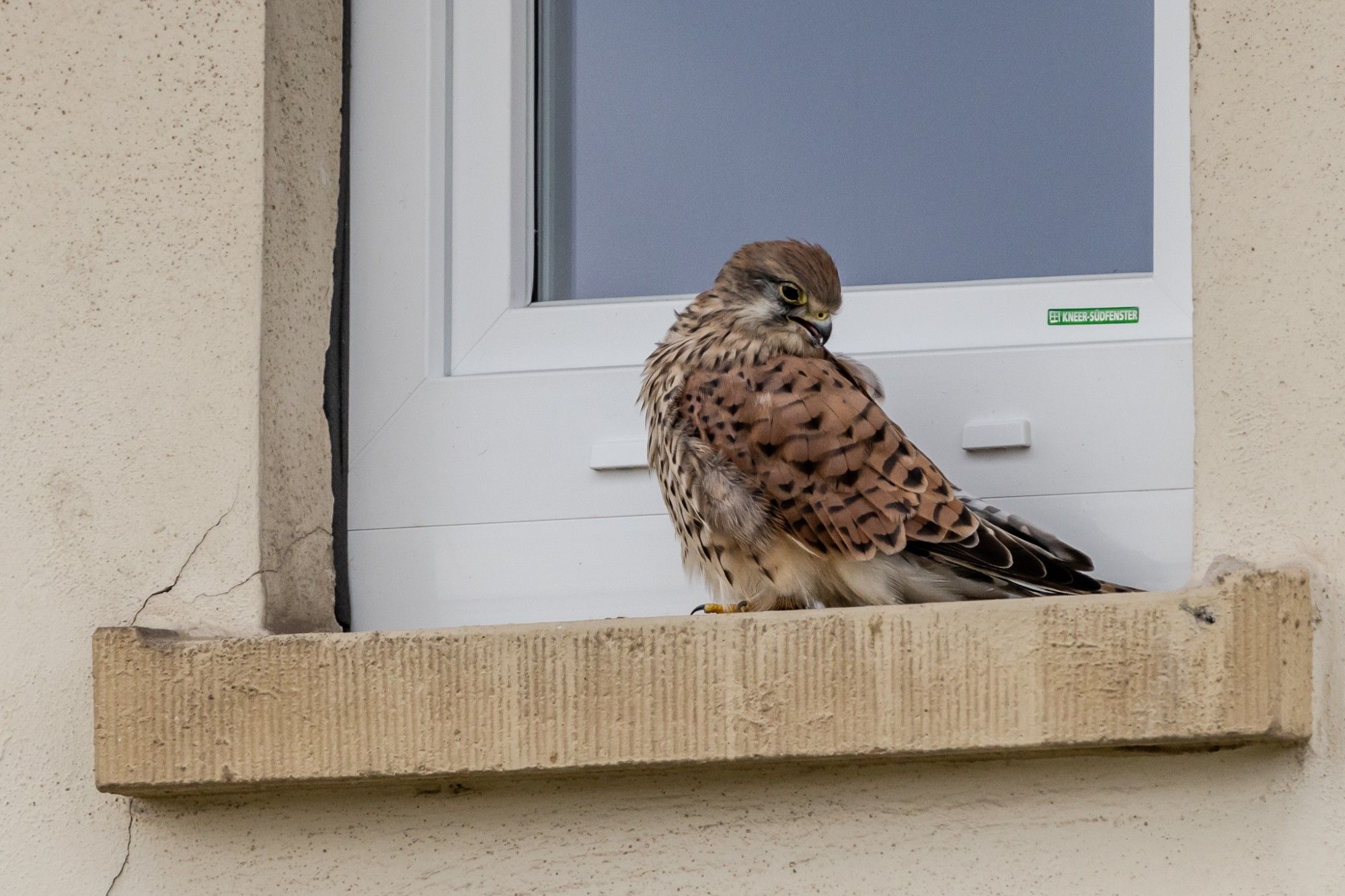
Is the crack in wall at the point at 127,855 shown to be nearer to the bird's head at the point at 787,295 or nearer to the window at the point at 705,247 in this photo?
the window at the point at 705,247

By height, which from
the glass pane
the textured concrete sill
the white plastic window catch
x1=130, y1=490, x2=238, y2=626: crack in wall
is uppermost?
the glass pane

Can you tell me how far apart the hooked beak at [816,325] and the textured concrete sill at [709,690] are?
1.35 feet

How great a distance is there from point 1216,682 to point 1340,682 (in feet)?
0.41

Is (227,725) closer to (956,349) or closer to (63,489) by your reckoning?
(63,489)

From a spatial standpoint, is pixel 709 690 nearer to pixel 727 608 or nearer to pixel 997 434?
pixel 727 608

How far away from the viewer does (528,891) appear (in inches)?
66.9

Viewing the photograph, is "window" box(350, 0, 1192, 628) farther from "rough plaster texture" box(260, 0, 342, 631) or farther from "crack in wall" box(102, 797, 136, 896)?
"crack in wall" box(102, 797, 136, 896)

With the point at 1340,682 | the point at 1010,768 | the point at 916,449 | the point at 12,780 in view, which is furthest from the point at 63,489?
the point at 1340,682

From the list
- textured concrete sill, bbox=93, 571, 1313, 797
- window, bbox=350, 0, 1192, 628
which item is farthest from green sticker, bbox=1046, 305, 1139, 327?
textured concrete sill, bbox=93, 571, 1313, 797

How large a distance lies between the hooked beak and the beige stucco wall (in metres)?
0.43

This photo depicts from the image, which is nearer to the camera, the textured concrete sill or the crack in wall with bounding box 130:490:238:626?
the textured concrete sill

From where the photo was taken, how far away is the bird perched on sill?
5.42ft

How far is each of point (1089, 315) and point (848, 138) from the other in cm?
43

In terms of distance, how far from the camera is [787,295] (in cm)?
189
